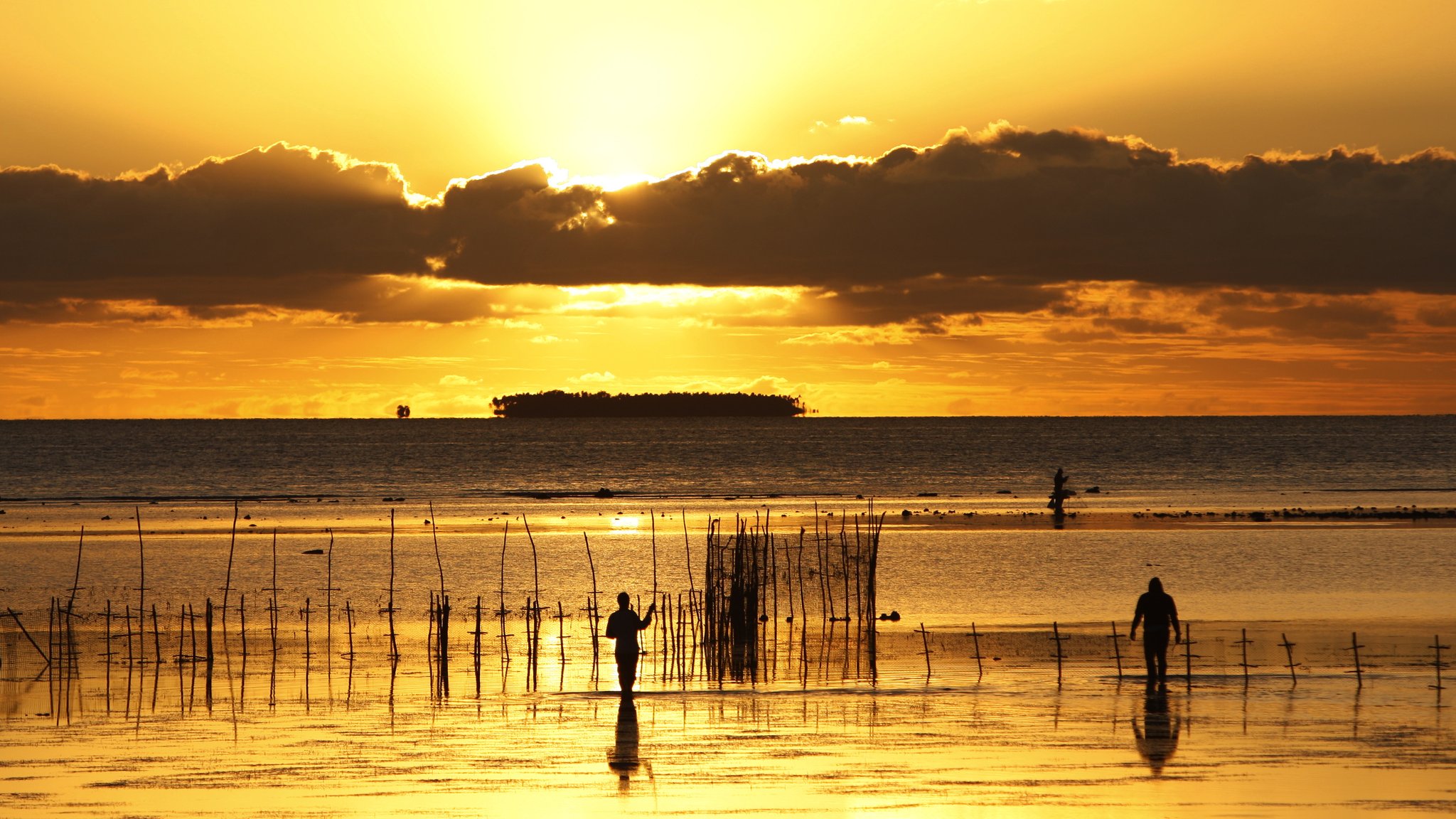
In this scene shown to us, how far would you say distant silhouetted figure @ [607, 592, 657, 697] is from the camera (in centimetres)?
2402

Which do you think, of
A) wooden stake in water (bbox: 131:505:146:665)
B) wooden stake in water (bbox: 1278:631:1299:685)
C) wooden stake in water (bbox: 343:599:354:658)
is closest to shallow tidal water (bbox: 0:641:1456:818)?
wooden stake in water (bbox: 1278:631:1299:685)

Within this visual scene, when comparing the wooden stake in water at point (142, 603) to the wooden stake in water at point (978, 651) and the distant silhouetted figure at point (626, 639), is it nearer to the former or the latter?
the distant silhouetted figure at point (626, 639)

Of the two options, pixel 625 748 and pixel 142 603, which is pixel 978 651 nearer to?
pixel 625 748

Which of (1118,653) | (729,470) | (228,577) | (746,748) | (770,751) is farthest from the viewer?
(729,470)

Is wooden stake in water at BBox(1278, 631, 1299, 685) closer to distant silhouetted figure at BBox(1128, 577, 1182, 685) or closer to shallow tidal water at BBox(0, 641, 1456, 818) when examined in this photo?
shallow tidal water at BBox(0, 641, 1456, 818)

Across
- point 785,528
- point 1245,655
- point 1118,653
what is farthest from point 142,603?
point 785,528

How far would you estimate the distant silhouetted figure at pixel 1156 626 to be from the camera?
25.3 meters

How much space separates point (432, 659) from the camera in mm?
30938

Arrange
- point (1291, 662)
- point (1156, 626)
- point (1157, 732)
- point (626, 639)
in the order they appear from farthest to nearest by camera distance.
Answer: point (1291, 662) → point (1156, 626) → point (626, 639) → point (1157, 732)

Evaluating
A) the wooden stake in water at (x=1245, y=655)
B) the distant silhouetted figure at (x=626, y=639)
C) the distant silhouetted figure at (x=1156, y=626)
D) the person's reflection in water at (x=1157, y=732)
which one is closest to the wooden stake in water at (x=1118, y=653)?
the distant silhouetted figure at (x=1156, y=626)

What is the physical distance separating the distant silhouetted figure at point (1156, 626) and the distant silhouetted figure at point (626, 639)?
8.40m

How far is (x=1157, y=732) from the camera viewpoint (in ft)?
68.3

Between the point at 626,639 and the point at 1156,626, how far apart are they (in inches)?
355

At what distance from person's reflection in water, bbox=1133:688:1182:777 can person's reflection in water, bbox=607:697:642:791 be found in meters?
6.39
